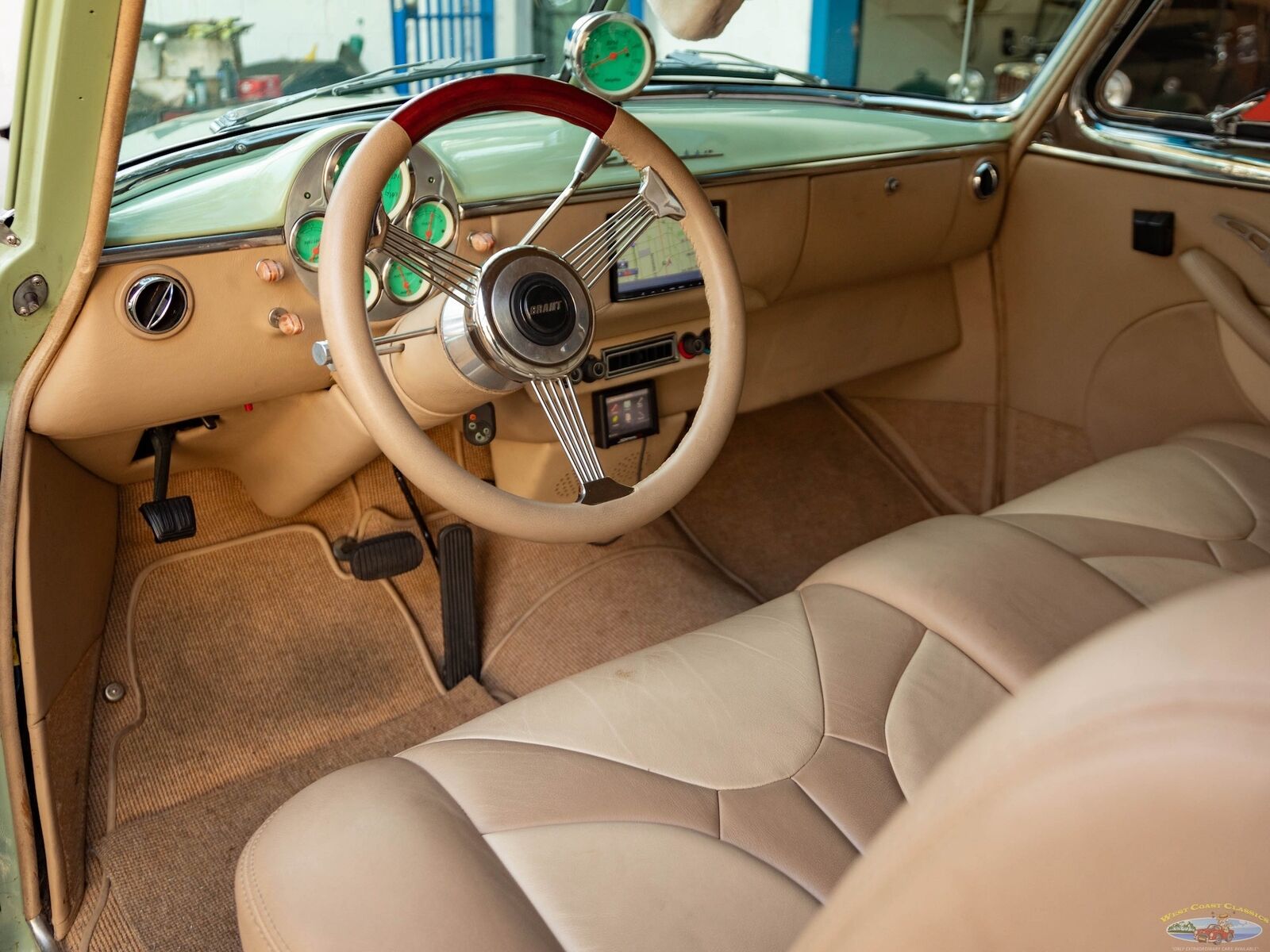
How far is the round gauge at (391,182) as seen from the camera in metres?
1.43

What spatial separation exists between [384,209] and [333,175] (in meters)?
0.09

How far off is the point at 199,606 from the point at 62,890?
594 mm

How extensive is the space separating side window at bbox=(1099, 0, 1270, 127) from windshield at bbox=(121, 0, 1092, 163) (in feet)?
0.52

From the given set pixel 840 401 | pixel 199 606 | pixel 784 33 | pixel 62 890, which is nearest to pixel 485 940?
pixel 62 890

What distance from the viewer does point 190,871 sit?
5.53 feet

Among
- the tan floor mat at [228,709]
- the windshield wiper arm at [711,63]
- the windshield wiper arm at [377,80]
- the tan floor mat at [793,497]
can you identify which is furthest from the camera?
the tan floor mat at [793,497]

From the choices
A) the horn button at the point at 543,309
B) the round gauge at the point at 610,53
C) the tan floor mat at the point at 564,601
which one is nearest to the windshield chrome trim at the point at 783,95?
the round gauge at the point at 610,53

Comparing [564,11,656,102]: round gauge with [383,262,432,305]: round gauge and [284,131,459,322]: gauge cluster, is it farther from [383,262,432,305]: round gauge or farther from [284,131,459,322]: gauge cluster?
[383,262,432,305]: round gauge

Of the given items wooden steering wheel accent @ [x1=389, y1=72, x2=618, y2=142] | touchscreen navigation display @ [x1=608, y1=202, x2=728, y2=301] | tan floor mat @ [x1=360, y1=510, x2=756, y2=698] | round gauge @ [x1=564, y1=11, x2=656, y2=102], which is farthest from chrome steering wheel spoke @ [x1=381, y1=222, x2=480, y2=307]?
tan floor mat @ [x1=360, y1=510, x2=756, y2=698]

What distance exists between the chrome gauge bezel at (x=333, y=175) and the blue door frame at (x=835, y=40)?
1156mm

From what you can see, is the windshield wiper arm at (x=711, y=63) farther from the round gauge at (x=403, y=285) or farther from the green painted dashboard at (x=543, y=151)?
the round gauge at (x=403, y=285)

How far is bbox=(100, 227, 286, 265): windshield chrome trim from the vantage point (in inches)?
53.0

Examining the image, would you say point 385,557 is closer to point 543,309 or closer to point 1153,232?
point 543,309

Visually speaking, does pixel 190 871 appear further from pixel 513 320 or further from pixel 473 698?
pixel 513 320
